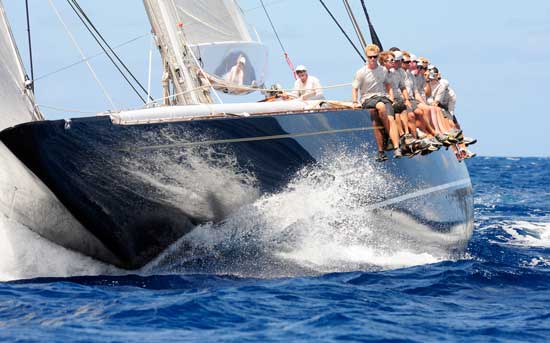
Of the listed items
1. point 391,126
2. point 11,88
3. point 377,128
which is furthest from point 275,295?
point 391,126

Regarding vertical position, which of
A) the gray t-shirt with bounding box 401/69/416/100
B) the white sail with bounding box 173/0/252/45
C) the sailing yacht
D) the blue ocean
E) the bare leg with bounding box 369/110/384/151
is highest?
the white sail with bounding box 173/0/252/45

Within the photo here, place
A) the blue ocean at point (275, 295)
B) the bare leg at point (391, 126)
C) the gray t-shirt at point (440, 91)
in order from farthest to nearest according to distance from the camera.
A: the gray t-shirt at point (440, 91) < the bare leg at point (391, 126) < the blue ocean at point (275, 295)

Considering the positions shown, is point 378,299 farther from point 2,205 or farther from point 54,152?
point 2,205

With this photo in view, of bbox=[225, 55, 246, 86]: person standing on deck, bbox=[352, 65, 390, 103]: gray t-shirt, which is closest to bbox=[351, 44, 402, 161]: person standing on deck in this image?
bbox=[352, 65, 390, 103]: gray t-shirt

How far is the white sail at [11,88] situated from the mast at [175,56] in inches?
82.9

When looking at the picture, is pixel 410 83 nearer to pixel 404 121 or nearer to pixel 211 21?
pixel 404 121

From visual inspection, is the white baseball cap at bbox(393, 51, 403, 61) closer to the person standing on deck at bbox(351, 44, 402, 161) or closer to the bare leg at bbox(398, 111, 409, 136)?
the person standing on deck at bbox(351, 44, 402, 161)

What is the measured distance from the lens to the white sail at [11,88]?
30.6 ft

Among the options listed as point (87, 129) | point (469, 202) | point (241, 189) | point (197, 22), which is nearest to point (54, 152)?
point (87, 129)

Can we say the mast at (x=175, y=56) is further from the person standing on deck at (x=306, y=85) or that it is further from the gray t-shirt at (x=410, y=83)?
the gray t-shirt at (x=410, y=83)

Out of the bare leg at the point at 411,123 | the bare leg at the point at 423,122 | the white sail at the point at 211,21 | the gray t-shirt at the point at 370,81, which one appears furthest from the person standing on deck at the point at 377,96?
the white sail at the point at 211,21

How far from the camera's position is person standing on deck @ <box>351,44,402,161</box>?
1102cm

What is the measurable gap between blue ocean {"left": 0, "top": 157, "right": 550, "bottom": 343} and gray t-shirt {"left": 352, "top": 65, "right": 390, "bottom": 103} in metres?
1.59

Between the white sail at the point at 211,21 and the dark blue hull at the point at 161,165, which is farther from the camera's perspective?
the white sail at the point at 211,21
